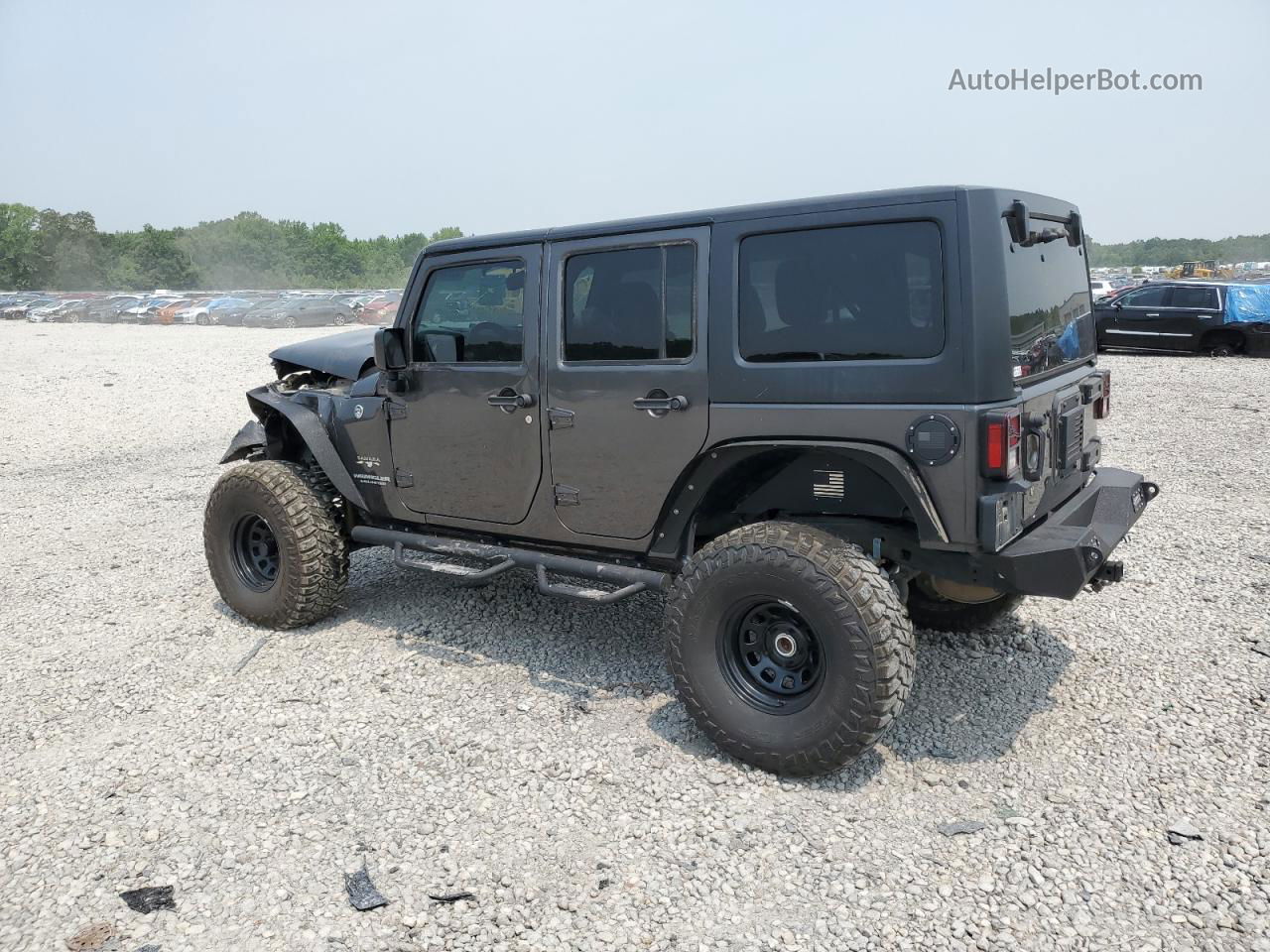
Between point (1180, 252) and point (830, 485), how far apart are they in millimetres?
110809

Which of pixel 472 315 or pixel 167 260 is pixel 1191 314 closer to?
pixel 472 315

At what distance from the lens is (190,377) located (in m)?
15.9

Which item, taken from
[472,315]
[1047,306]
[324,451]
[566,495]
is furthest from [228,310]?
[1047,306]

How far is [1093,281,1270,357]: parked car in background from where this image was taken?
53.4 feet

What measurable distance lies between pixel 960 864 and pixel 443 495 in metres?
2.79

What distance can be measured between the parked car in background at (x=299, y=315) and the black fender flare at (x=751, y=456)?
3214 cm

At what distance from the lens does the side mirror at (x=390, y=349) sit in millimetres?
4457

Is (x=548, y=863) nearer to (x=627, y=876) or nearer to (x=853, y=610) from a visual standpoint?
(x=627, y=876)

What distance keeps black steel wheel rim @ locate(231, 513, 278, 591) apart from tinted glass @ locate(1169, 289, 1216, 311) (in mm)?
16669

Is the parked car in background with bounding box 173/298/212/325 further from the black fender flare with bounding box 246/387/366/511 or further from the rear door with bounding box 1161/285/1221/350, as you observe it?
the black fender flare with bounding box 246/387/366/511

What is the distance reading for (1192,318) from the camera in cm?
1658

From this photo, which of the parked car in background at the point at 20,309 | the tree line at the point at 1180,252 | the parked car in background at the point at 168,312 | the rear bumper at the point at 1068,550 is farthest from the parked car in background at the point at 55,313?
the tree line at the point at 1180,252

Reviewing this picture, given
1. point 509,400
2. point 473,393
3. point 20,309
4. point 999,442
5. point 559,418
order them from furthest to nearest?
point 20,309, point 473,393, point 509,400, point 559,418, point 999,442

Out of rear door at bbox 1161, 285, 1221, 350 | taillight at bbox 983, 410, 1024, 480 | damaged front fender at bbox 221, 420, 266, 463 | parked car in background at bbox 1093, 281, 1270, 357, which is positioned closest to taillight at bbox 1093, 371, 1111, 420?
taillight at bbox 983, 410, 1024, 480
